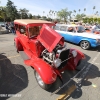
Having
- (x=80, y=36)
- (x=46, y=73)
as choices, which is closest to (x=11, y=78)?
(x=46, y=73)

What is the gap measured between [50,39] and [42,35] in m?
0.46

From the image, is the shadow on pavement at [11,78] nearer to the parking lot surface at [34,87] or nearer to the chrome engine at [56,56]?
the parking lot surface at [34,87]

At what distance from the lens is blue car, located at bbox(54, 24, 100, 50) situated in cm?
729

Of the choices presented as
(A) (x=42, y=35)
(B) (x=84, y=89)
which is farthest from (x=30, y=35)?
(B) (x=84, y=89)

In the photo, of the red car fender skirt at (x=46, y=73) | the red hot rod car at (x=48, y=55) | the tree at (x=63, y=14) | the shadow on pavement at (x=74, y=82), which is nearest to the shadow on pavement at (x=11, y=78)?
the red hot rod car at (x=48, y=55)

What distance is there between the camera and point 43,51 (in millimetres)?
3988

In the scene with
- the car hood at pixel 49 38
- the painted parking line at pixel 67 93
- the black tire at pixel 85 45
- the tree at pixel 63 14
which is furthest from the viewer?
the tree at pixel 63 14

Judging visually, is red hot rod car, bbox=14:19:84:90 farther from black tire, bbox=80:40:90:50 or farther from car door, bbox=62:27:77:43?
car door, bbox=62:27:77:43

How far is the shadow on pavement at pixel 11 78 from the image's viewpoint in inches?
127

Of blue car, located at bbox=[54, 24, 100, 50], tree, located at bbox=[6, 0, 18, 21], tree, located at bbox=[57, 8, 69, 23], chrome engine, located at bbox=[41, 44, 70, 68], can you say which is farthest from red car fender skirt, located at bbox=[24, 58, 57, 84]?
tree, located at bbox=[6, 0, 18, 21]

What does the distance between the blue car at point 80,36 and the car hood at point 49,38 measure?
158 inches

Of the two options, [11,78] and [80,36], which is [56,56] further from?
[80,36]

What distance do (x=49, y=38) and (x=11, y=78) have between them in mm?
2097

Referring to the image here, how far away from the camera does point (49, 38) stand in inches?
144
